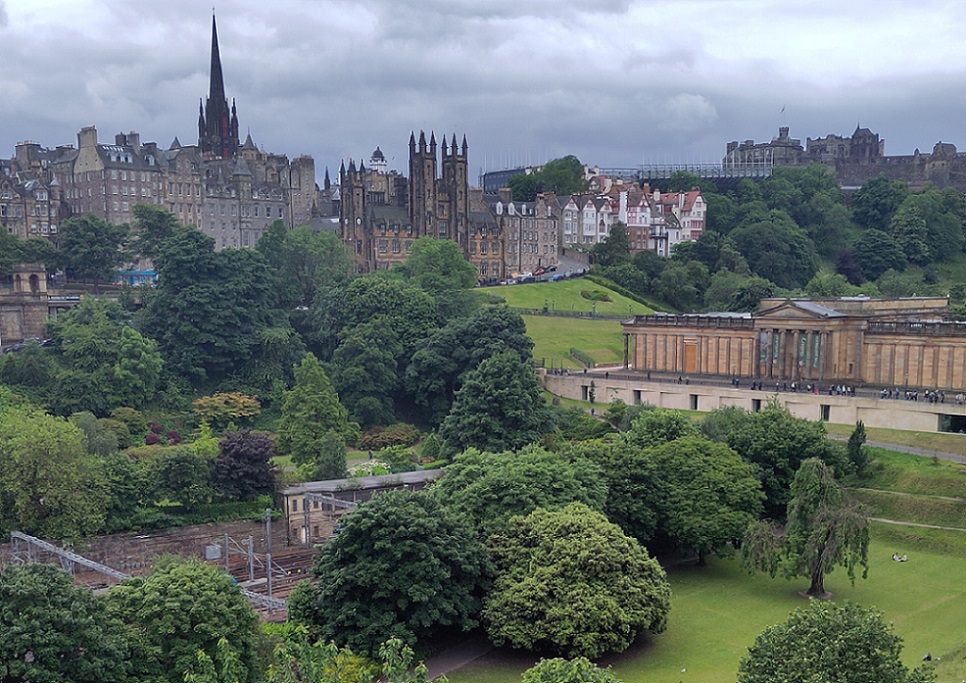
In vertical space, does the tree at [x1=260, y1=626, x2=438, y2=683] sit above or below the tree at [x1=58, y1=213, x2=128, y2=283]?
below

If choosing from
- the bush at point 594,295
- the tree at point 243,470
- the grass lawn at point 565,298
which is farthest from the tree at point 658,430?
the bush at point 594,295

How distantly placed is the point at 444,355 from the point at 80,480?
3194 cm

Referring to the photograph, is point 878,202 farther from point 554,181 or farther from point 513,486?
point 513,486

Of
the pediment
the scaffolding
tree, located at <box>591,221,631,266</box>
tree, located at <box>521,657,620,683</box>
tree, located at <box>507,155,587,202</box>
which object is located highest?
tree, located at <box>507,155,587,202</box>

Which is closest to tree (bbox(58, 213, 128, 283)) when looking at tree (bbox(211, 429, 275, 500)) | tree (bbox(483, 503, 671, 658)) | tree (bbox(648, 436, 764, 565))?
tree (bbox(211, 429, 275, 500))

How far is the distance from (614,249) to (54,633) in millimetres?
94843

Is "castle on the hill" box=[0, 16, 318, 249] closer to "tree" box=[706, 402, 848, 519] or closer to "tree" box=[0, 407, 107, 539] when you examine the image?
"tree" box=[0, 407, 107, 539]

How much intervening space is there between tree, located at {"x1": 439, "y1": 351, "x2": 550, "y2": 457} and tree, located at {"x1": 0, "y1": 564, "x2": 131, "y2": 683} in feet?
106

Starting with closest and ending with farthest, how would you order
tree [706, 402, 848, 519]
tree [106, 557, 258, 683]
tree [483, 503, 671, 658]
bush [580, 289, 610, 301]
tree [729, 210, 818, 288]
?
tree [106, 557, 258, 683], tree [483, 503, 671, 658], tree [706, 402, 848, 519], bush [580, 289, 610, 301], tree [729, 210, 818, 288]

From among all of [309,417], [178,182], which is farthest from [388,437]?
[178,182]

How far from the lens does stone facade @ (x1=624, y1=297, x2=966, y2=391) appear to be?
214 ft

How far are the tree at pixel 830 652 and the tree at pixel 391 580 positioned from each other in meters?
11.4

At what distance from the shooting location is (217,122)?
129 m

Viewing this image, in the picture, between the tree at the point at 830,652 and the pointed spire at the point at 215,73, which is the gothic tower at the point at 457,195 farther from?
the tree at the point at 830,652
